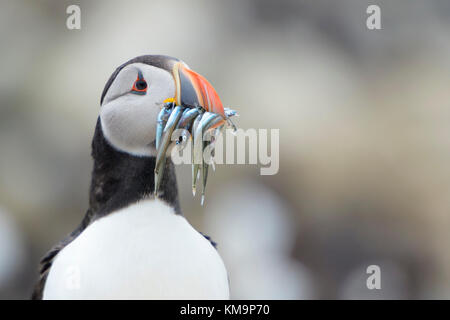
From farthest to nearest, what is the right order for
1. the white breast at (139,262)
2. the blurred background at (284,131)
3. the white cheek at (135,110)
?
the blurred background at (284,131)
the white cheek at (135,110)
the white breast at (139,262)

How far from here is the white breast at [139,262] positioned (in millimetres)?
1581

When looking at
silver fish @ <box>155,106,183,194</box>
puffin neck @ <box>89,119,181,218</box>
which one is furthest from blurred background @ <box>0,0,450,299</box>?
silver fish @ <box>155,106,183,194</box>

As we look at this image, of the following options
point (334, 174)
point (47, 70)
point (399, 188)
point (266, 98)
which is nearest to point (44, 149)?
point (47, 70)

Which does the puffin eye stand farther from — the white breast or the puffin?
the white breast

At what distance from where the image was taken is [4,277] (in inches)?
213

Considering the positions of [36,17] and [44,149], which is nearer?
[44,149]

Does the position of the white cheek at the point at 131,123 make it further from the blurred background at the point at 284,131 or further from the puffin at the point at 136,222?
the blurred background at the point at 284,131

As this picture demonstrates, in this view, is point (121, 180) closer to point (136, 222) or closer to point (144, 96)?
point (136, 222)

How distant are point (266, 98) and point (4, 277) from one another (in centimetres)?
312

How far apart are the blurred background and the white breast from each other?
374cm

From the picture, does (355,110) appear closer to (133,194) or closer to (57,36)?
(57,36)

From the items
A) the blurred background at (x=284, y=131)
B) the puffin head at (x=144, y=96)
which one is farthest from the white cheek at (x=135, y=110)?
the blurred background at (x=284, y=131)

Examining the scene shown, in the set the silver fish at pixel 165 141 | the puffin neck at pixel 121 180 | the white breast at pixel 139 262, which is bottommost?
the white breast at pixel 139 262

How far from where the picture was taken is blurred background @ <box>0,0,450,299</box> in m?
5.68
